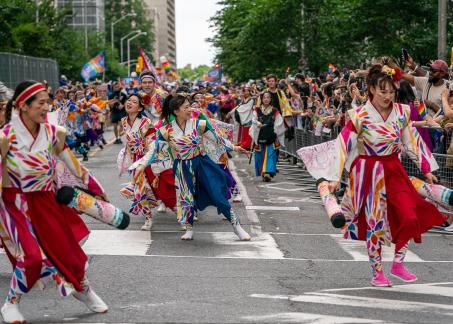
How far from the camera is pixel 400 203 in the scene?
29.4 ft

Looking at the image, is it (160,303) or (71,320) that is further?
(160,303)

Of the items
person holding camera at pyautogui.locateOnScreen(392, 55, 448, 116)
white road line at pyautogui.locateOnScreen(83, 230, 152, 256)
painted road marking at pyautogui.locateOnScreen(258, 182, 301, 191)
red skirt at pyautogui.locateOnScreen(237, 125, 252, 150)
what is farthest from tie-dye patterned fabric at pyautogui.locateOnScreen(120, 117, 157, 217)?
red skirt at pyautogui.locateOnScreen(237, 125, 252, 150)

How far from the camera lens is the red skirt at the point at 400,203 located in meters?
8.91

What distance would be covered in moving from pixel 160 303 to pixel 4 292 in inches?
56.8

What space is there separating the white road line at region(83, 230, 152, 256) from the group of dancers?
0.52 m

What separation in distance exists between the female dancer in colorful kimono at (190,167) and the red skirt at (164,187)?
1607 mm

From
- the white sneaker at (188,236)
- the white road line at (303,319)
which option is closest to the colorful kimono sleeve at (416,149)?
the white road line at (303,319)

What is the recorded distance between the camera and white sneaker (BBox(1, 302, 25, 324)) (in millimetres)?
7367

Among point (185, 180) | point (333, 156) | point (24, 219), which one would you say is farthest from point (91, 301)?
point (185, 180)

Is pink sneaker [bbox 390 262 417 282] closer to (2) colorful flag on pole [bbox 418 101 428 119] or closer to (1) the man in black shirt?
(2) colorful flag on pole [bbox 418 101 428 119]

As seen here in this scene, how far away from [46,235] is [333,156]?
8.88 feet

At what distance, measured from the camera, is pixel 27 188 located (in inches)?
295

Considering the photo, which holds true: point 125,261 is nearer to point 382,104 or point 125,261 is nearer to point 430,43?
point 382,104

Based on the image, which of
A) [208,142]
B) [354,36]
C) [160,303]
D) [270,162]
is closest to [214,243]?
[208,142]
